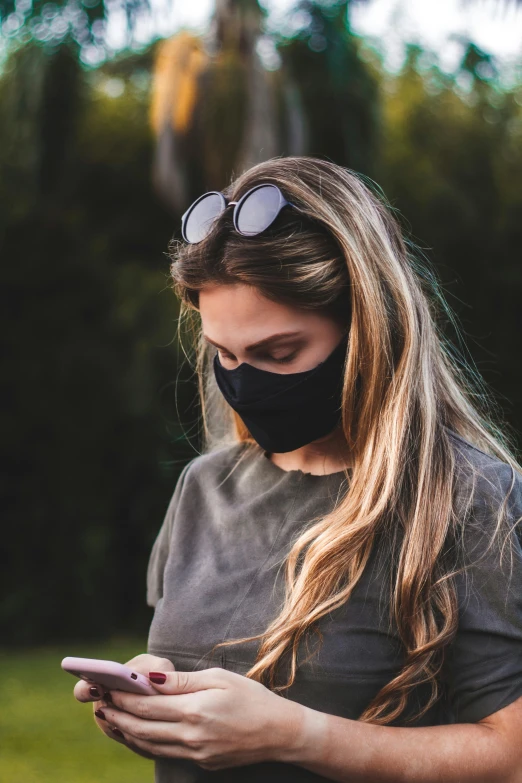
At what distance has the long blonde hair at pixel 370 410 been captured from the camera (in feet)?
4.70

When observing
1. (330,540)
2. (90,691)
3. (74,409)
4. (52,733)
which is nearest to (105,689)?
(90,691)

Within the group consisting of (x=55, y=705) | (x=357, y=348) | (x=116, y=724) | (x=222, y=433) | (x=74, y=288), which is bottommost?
(x=55, y=705)

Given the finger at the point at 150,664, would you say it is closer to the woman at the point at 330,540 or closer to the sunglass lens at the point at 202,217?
the woman at the point at 330,540

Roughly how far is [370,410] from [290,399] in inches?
5.8

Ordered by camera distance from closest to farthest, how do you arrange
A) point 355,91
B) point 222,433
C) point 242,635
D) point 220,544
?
point 242,635 < point 220,544 < point 222,433 < point 355,91

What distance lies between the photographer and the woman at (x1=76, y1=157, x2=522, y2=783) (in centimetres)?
138

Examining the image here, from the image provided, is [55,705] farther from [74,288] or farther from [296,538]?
[296,538]

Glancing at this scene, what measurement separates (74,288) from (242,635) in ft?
21.5

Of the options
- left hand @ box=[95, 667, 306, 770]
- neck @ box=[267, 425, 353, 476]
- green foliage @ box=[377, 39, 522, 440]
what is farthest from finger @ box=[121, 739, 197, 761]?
green foliage @ box=[377, 39, 522, 440]

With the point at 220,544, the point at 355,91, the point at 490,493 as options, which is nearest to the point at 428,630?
the point at 490,493

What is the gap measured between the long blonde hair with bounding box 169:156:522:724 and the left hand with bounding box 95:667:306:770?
3.9 inches

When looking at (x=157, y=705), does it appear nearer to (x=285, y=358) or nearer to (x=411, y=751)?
(x=411, y=751)

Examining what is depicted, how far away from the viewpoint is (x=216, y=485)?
1829 millimetres

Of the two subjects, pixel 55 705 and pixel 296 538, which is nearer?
pixel 296 538
